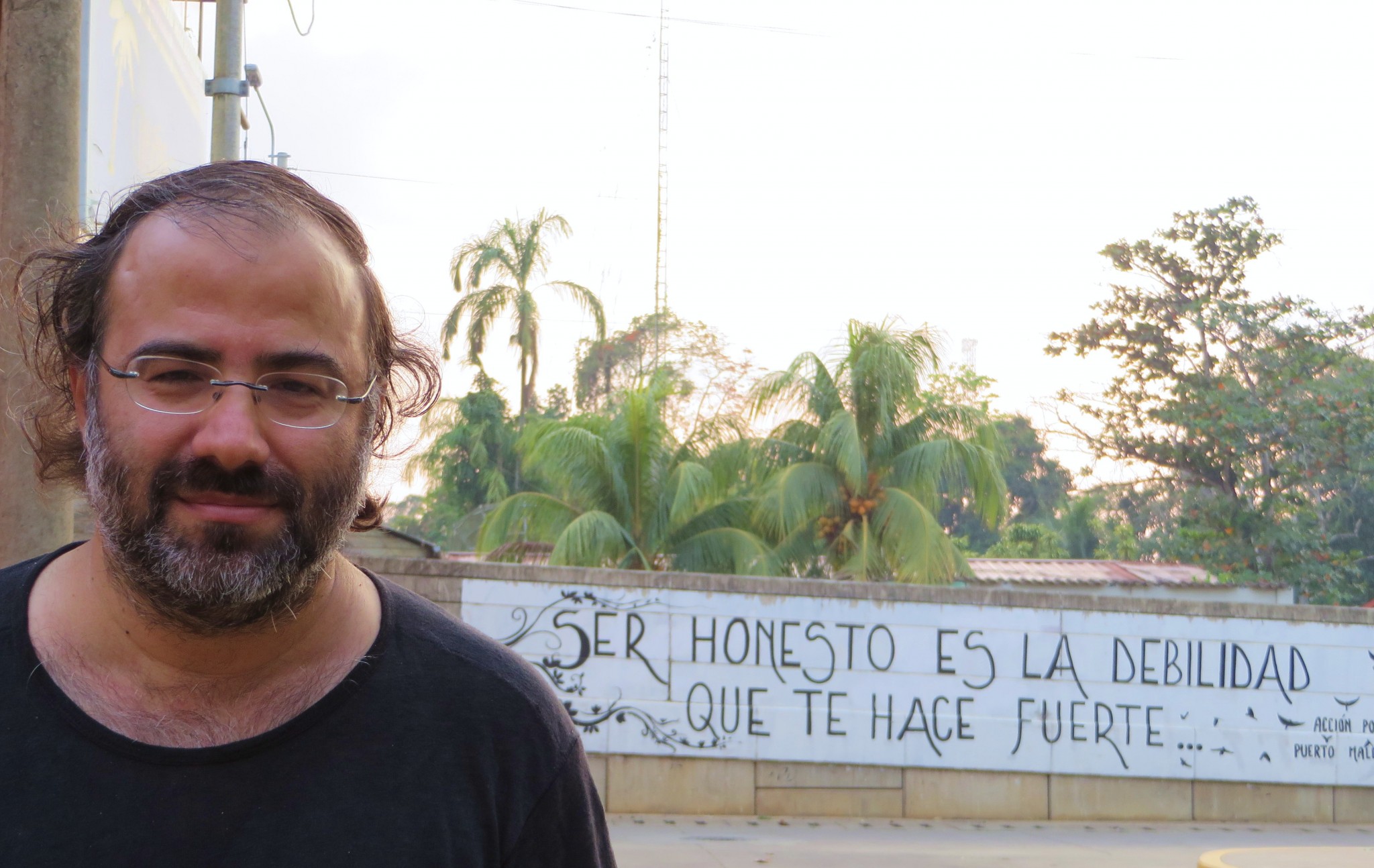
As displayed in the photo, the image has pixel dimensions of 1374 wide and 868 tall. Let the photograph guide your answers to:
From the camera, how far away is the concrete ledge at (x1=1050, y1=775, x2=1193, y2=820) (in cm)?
1155

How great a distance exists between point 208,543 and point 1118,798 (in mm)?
11540

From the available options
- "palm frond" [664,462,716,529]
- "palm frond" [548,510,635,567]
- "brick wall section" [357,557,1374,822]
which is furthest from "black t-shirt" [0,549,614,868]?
"palm frond" [664,462,716,529]

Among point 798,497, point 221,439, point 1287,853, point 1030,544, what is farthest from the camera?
point 1030,544

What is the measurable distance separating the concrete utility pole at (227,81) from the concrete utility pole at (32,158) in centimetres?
411

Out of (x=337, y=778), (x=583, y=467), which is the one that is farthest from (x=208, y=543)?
(x=583, y=467)

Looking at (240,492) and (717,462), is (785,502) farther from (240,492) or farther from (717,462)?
(240,492)

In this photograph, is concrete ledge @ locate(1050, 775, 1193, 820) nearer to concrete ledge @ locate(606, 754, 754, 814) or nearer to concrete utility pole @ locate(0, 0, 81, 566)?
concrete ledge @ locate(606, 754, 754, 814)

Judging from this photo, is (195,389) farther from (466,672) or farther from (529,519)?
(529,519)

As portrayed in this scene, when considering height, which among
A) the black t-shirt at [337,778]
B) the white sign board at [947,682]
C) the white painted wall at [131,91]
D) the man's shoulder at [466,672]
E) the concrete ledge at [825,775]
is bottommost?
the concrete ledge at [825,775]

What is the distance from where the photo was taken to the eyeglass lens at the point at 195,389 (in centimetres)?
146

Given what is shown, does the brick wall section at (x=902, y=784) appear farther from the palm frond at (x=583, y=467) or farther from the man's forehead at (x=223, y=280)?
the man's forehead at (x=223, y=280)

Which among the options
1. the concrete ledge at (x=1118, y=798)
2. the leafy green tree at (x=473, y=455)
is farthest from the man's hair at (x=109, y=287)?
the leafy green tree at (x=473, y=455)

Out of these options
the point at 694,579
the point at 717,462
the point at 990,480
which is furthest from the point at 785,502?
the point at 694,579

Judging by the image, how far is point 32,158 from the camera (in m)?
3.81
